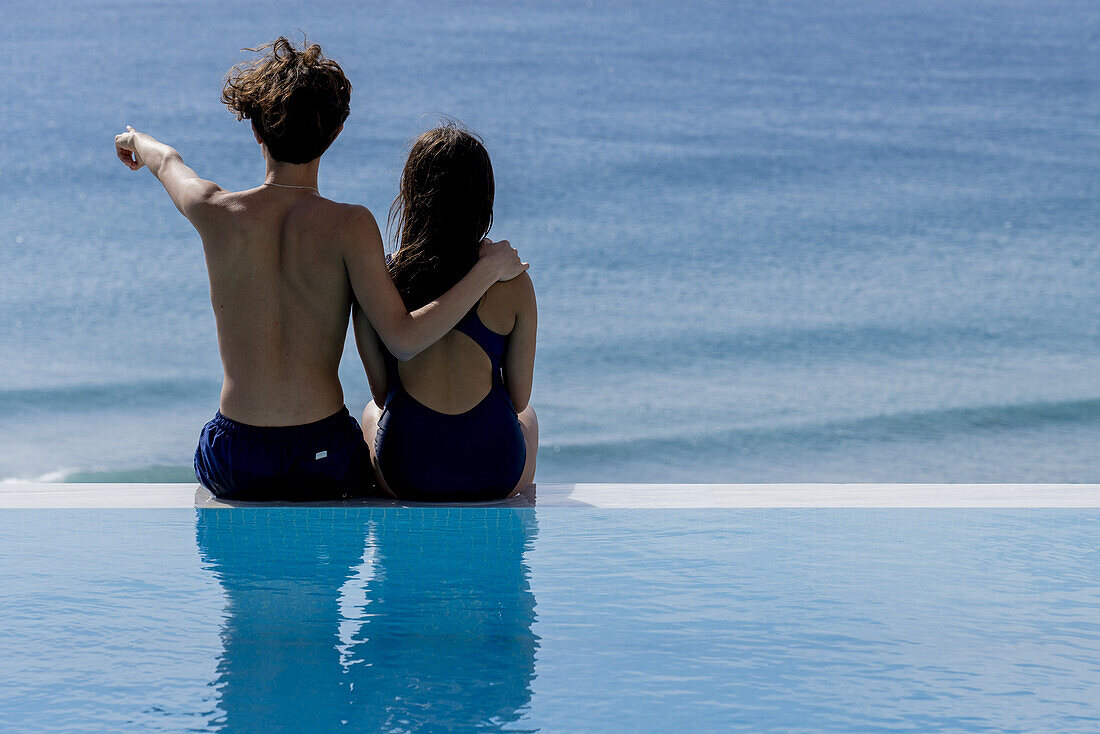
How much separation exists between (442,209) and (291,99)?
0.48m

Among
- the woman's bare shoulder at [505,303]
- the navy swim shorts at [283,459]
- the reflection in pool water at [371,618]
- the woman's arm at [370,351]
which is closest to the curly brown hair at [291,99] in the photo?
the woman's arm at [370,351]

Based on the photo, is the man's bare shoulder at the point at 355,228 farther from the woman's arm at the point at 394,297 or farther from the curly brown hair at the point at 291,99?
the curly brown hair at the point at 291,99

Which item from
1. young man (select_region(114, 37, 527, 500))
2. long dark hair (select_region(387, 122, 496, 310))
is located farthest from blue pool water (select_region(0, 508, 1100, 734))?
long dark hair (select_region(387, 122, 496, 310))

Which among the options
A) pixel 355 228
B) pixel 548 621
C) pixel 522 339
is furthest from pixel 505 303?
pixel 548 621

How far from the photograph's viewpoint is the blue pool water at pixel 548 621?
67.6 inches

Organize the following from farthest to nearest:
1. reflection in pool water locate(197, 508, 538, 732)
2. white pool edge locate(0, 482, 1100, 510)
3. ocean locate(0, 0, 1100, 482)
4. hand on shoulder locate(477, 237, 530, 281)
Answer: ocean locate(0, 0, 1100, 482) < white pool edge locate(0, 482, 1100, 510) < hand on shoulder locate(477, 237, 530, 281) < reflection in pool water locate(197, 508, 538, 732)

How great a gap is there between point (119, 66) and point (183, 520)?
21.4m

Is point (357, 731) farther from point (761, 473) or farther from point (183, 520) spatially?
point (761, 473)

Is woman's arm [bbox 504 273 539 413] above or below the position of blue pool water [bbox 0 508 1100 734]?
above

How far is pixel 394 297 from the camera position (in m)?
2.86

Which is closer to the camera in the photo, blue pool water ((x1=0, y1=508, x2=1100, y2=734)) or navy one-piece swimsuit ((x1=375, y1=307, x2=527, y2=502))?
blue pool water ((x1=0, y1=508, x2=1100, y2=734))

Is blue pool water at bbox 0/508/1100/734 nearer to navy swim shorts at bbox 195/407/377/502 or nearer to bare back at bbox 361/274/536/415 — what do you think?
navy swim shorts at bbox 195/407/377/502

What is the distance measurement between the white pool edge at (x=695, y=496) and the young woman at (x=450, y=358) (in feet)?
0.46

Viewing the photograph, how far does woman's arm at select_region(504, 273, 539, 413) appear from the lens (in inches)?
120
